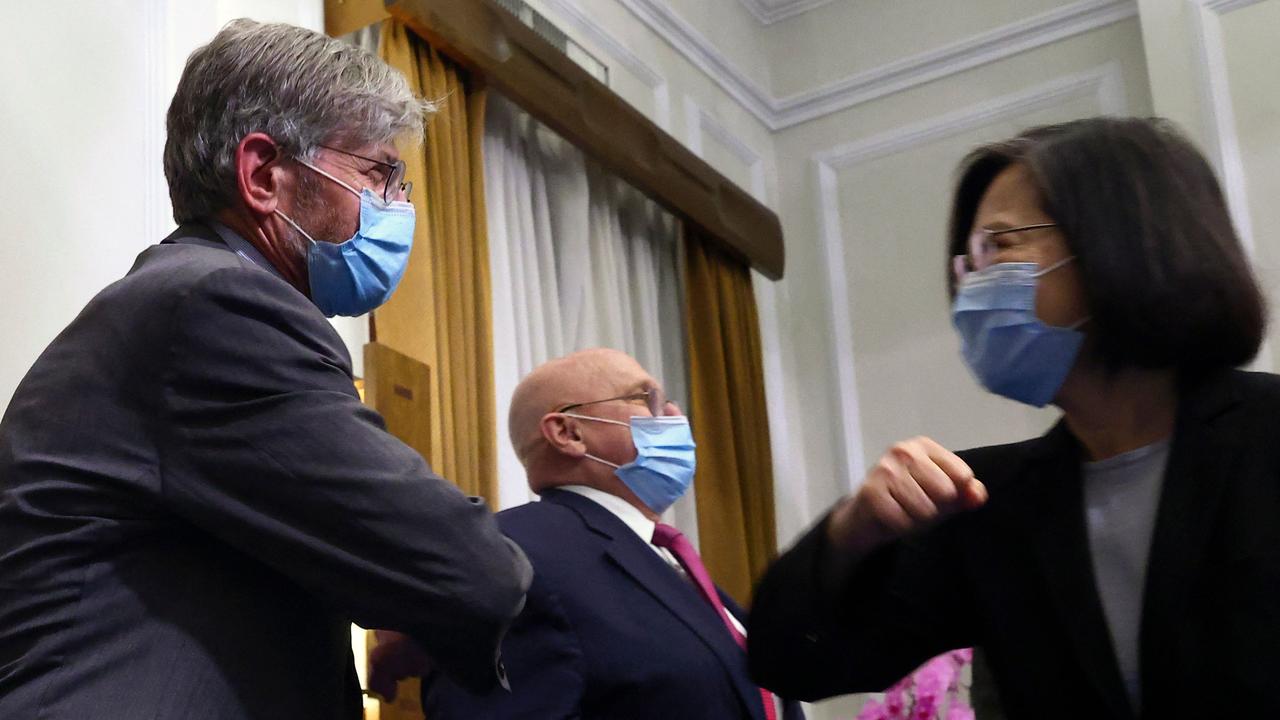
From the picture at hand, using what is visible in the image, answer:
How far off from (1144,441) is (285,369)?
33.9 inches

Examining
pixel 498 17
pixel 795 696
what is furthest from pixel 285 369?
pixel 498 17

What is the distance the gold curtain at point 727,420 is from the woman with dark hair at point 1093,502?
9.95ft

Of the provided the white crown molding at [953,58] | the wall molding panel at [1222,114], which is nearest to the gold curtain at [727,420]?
the white crown molding at [953,58]

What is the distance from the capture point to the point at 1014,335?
1.64 metres

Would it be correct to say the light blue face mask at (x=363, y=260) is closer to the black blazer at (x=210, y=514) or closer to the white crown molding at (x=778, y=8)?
the black blazer at (x=210, y=514)

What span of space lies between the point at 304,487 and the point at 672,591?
1296 mm

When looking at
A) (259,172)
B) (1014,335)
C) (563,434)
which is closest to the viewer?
(1014,335)

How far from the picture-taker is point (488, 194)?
160 inches

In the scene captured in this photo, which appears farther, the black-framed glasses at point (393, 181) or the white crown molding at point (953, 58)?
the white crown molding at point (953, 58)

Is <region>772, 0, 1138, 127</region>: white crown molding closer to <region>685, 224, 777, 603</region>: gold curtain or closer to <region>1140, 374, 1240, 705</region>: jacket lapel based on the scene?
<region>685, 224, 777, 603</region>: gold curtain

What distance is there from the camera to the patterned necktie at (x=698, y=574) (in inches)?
105

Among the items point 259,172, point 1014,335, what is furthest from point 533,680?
point 1014,335

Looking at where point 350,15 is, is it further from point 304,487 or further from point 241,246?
point 304,487

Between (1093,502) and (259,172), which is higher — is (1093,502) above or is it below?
below
